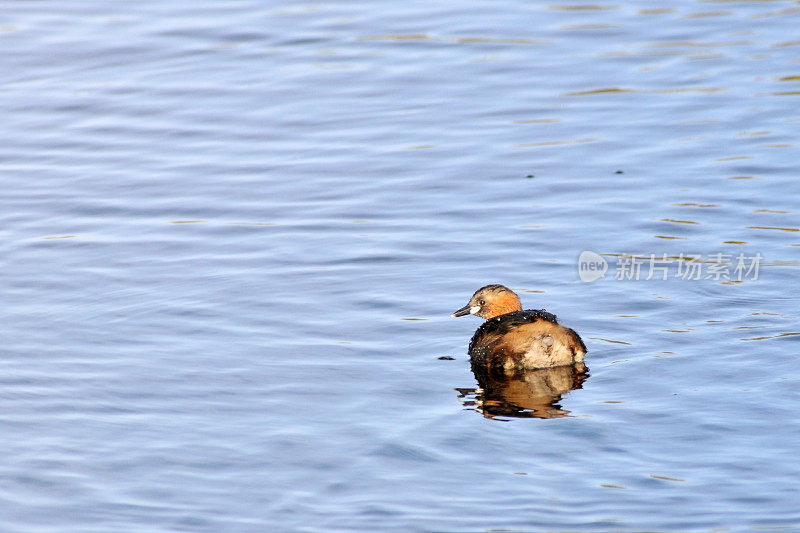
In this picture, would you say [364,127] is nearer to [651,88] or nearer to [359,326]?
[651,88]

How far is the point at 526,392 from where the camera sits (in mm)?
9781

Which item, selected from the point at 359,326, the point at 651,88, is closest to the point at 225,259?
the point at 359,326

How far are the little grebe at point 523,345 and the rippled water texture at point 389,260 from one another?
0.18 metres

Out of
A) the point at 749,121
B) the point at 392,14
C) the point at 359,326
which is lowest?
the point at 359,326

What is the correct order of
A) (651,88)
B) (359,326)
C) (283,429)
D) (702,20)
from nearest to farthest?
(283,429)
(359,326)
(651,88)
(702,20)

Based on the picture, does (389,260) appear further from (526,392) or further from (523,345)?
(526,392)

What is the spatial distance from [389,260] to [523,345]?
263cm

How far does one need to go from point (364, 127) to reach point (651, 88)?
13.0 feet

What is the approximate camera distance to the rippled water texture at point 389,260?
8062 mm

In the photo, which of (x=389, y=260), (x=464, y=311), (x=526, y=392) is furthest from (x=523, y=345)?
(x=389, y=260)

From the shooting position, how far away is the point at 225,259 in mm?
12781

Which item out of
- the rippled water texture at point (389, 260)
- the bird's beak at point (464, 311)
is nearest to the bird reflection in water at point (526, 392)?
the rippled water texture at point (389, 260)

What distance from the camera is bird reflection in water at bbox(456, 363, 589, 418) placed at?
9227 millimetres

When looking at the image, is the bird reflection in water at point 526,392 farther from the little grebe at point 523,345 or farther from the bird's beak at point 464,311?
the bird's beak at point 464,311
